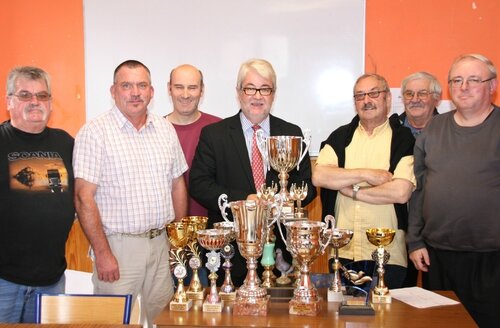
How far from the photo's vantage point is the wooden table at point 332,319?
2104mm

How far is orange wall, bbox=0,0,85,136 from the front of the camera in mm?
4746

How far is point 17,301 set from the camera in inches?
107

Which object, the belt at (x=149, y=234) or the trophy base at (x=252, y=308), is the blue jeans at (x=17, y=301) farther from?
the trophy base at (x=252, y=308)

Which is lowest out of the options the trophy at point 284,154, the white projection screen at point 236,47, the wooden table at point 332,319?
the wooden table at point 332,319

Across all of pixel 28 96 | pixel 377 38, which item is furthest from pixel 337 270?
pixel 377 38

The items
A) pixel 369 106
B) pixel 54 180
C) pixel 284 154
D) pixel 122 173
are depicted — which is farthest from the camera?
pixel 369 106

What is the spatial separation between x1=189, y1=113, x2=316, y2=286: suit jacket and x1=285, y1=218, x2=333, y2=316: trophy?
0.82 m

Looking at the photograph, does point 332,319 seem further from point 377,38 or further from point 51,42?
point 51,42

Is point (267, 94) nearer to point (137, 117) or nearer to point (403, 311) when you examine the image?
point (137, 117)

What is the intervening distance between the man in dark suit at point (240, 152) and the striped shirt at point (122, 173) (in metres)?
0.24

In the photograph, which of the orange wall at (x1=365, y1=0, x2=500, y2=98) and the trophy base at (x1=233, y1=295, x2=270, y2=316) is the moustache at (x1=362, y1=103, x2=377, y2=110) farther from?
the orange wall at (x1=365, y1=0, x2=500, y2=98)

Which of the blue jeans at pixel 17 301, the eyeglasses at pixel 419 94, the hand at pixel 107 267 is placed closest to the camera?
the blue jeans at pixel 17 301

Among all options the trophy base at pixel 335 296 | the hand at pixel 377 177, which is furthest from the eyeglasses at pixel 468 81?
the trophy base at pixel 335 296

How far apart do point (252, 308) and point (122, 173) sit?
3.84ft
